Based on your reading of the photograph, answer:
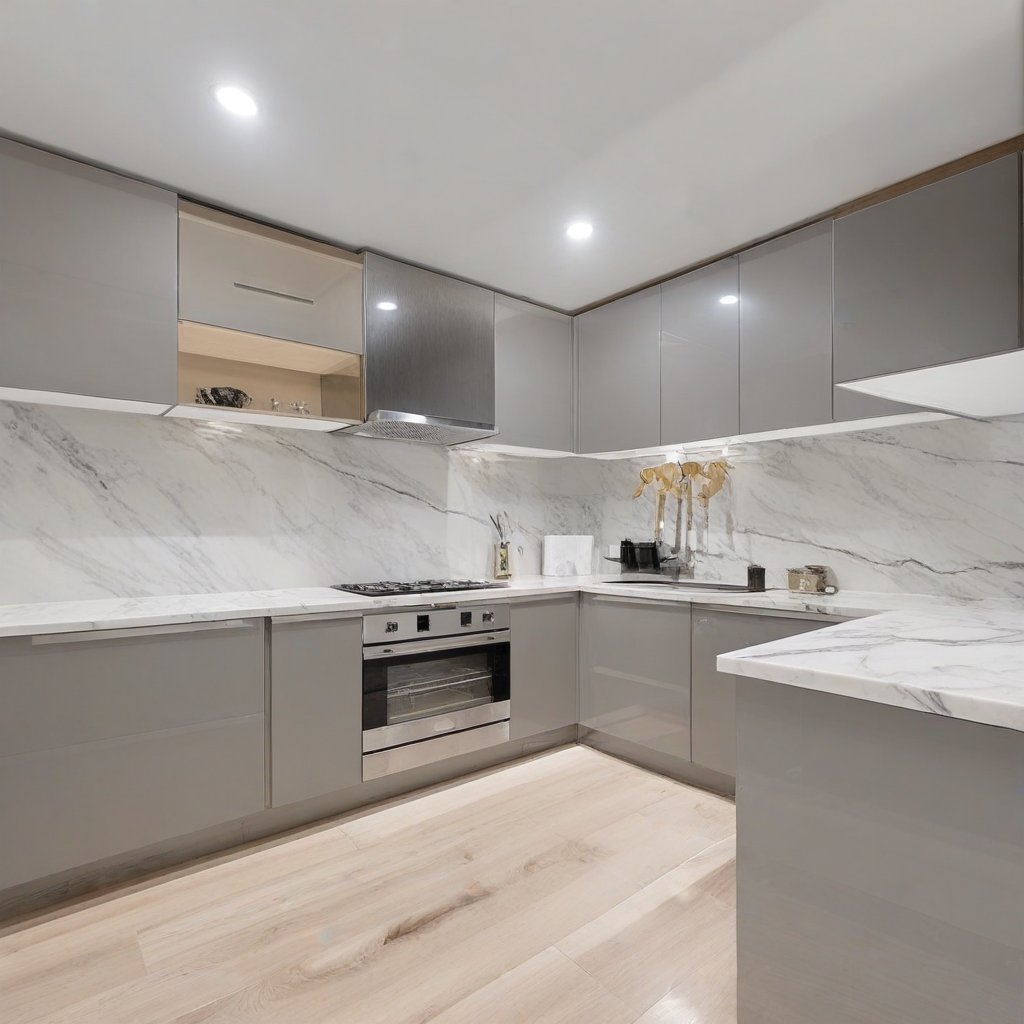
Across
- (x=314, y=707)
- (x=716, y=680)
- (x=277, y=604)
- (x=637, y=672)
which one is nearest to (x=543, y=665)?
(x=637, y=672)

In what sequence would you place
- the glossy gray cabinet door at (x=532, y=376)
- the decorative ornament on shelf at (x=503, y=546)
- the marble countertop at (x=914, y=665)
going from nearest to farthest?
the marble countertop at (x=914, y=665), the glossy gray cabinet door at (x=532, y=376), the decorative ornament on shelf at (x=503, y=546)

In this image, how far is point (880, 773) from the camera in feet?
3.43

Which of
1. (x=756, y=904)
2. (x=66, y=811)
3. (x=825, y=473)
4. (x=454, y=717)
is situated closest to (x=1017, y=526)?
(x=825, y=473)

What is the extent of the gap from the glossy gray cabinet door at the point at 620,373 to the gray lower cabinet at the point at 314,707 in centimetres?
165

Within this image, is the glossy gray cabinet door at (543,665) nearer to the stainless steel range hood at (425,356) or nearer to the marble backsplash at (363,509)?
the marble backsplash at (363,509)

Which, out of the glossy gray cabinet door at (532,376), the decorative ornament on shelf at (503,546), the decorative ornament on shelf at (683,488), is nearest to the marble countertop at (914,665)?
the decorative ornament on shelf at (683,488)

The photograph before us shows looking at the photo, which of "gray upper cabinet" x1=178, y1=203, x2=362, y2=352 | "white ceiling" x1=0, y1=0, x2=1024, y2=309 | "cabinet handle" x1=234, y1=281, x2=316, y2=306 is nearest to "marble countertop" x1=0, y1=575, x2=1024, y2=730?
"gray upper cabinet" x1=178, y1=203, x2=362, y2=352

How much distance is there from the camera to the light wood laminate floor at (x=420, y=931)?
1.49 meters

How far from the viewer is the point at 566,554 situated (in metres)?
3.58

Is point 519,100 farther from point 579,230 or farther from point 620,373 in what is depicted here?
point 620,373

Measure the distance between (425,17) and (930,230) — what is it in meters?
1.38

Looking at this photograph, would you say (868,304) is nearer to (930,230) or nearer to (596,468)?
(930,230)

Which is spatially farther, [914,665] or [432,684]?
[432,684]

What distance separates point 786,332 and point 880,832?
2.02m
